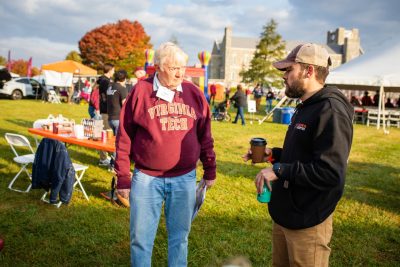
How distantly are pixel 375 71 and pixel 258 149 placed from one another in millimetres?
14692

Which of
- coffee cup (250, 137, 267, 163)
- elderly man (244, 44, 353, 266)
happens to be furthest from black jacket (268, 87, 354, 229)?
coffee cup (250, 137, 267, 163)

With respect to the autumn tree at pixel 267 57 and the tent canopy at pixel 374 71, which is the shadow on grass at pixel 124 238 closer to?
the tent canopy at pixel 374 71

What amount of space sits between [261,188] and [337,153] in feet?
1.63

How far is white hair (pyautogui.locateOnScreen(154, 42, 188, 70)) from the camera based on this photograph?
2.46 m

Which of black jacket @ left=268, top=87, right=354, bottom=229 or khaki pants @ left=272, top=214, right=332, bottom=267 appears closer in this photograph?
black jacket @ left=268, top=87, right=354, bottom=229

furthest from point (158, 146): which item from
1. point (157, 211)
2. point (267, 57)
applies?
point (267, 57)

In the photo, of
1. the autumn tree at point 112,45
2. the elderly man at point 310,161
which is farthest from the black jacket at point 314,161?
the autumn tree at point 112,45

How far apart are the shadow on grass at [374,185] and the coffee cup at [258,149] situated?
3.97 meters

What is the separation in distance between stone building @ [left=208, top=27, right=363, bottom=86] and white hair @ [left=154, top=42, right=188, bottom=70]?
3765 inches

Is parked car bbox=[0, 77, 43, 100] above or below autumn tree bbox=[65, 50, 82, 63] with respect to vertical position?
below

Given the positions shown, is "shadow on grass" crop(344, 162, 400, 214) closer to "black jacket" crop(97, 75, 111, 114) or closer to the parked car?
"black jacket" crop(97, 75, 111, 114)

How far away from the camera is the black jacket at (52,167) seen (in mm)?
4621

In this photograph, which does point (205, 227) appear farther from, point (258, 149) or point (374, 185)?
point (374, 185)

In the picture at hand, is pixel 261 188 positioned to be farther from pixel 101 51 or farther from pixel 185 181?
pixel 101 51
